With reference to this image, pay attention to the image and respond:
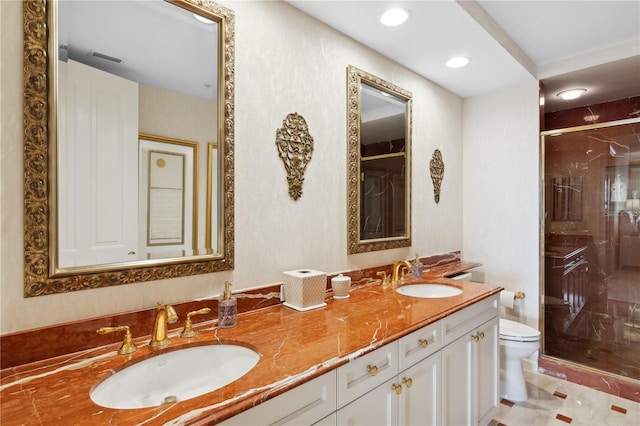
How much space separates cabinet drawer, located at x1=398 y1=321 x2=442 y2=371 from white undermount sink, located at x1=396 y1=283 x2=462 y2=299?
21.9 inches

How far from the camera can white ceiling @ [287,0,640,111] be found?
1.80 meters

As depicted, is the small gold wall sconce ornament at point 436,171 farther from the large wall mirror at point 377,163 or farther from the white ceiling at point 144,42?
the white ceiling at point 144,42

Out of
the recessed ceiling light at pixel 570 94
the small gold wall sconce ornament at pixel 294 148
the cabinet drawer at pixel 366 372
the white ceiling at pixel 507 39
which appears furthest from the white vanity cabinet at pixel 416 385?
the recessed ceiling light at pixel 570 94

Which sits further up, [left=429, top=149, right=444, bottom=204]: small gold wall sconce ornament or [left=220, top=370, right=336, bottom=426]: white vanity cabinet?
[left=429, top=149, right=444, bottom=204]: small gold wall sconce ornament

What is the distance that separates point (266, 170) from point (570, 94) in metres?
2.96

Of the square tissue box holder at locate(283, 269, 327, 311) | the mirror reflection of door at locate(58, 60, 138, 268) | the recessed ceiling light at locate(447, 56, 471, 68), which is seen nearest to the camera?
the mirror reflection of door at locate(58, 60, 138, 268)

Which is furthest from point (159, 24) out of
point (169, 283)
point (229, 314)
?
point (229, 314)

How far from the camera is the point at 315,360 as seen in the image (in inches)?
39.8

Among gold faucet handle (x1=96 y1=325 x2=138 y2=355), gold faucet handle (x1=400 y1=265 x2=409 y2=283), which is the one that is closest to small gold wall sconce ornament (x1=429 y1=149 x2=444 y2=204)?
gold faucet handle (x1=400 y1=265 x2=409 y2=283)

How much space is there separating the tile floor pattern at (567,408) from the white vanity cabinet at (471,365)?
0.32m

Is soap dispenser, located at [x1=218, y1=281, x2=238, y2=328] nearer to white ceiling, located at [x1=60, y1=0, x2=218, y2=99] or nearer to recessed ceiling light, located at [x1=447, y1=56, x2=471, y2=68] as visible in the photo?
white ceiling, located at [x1=60, y1=0, x2=218, y2=99]

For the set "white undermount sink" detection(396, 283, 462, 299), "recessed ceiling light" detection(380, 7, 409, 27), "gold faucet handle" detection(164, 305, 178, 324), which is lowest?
"white undermount sink" detection(396, 283, 462, 299)

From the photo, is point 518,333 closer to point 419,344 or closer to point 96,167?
point 419,344

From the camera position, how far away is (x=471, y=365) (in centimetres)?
172
